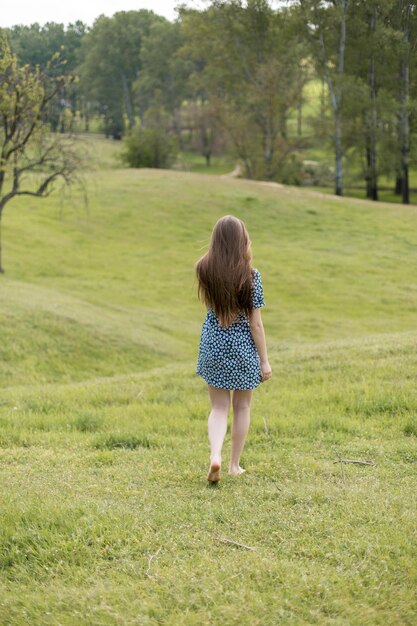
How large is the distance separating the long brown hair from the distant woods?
66.8 ft

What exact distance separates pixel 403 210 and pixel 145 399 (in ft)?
110

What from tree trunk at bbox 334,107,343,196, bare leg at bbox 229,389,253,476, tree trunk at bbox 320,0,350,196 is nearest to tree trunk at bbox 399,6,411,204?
tree trunk at bbox 334,107,343,196

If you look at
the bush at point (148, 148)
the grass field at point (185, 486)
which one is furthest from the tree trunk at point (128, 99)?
the grass field at point (185, 486)

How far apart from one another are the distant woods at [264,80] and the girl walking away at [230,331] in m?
20.4

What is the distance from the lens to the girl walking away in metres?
5.60

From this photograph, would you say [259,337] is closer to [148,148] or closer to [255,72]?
[255,72]

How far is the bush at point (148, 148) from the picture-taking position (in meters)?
59.9

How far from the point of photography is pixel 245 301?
569 centimetres

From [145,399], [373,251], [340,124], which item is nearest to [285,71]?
[340,124]

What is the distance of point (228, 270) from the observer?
5605 millimetres

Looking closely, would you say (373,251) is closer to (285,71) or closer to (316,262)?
(316,262)

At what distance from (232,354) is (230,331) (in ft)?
0.66

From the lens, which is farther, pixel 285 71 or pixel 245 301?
pixel 285 71

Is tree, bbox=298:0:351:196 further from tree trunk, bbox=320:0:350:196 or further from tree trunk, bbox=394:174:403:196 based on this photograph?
tree trunk, bbox=394:174:403:196
